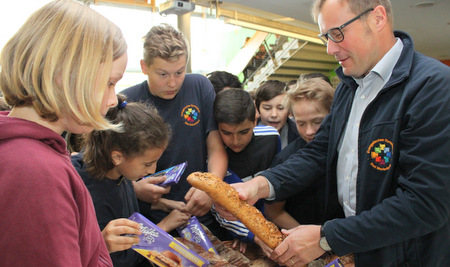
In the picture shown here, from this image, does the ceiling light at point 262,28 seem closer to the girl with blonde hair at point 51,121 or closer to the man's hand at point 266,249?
the man's hand at point 266,249

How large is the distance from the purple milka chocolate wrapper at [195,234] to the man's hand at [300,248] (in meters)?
0.29

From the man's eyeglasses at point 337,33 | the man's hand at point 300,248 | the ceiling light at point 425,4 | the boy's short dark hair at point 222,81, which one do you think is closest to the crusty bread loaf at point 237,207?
the man's hand at point 300,248

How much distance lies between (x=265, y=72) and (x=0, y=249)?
429 inches

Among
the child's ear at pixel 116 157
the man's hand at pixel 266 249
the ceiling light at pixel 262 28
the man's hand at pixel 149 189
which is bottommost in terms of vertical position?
the man's hand at pixel 266 249

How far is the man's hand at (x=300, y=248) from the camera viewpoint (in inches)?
54.3

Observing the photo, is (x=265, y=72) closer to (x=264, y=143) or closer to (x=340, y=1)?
(x=264, y=143)

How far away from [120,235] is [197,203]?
664 millimetres

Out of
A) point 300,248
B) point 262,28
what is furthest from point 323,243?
point 262,28

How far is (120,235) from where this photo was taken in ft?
3.91

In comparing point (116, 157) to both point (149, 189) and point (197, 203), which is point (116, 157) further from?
point (197, 203)

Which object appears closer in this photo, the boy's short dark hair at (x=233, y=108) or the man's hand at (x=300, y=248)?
the man's hand at (x=300, y=248)

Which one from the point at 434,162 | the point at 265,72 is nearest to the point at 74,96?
the point at 434,162

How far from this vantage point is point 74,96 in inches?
29.7

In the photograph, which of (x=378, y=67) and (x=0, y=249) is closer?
(x=0, y=249)
